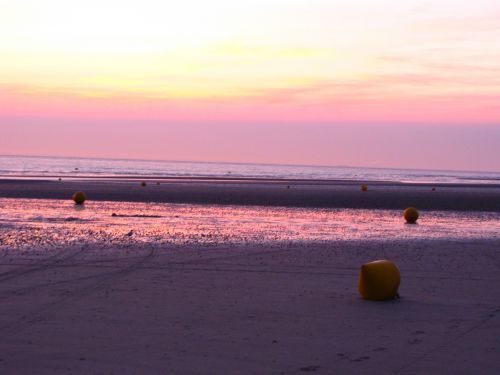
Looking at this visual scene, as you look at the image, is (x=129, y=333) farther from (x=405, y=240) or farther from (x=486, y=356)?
(x=405, y=240)

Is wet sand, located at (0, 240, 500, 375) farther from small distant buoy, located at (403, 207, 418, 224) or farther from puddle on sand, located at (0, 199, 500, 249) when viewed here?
small distant buoy, located at (403, 207, 418, 224)

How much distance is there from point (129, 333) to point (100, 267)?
5.21 metres

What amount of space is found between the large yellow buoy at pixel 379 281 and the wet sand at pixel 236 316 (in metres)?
0.21

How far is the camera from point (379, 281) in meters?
10.5

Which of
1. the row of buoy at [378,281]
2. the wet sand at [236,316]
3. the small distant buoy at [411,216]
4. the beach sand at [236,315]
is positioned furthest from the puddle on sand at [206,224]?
the row of buoy at [378,281]

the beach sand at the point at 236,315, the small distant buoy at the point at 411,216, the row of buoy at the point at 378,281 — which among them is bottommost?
the beach sand at the point at 236,315

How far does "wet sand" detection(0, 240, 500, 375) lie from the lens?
7480mm

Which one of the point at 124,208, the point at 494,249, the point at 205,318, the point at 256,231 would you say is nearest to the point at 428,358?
the point at 205,318

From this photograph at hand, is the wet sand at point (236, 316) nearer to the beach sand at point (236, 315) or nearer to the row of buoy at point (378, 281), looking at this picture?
the beach sand at point (236, 315)

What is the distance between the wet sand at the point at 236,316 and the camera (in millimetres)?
7480

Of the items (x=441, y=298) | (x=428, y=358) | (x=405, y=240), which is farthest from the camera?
(x=405, y=240)

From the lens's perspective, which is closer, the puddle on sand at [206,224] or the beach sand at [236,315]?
the beach sand at [236,315]

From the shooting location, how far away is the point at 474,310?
33.4 feet

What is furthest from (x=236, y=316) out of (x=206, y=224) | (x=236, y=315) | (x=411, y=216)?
(x=411, y=216)
